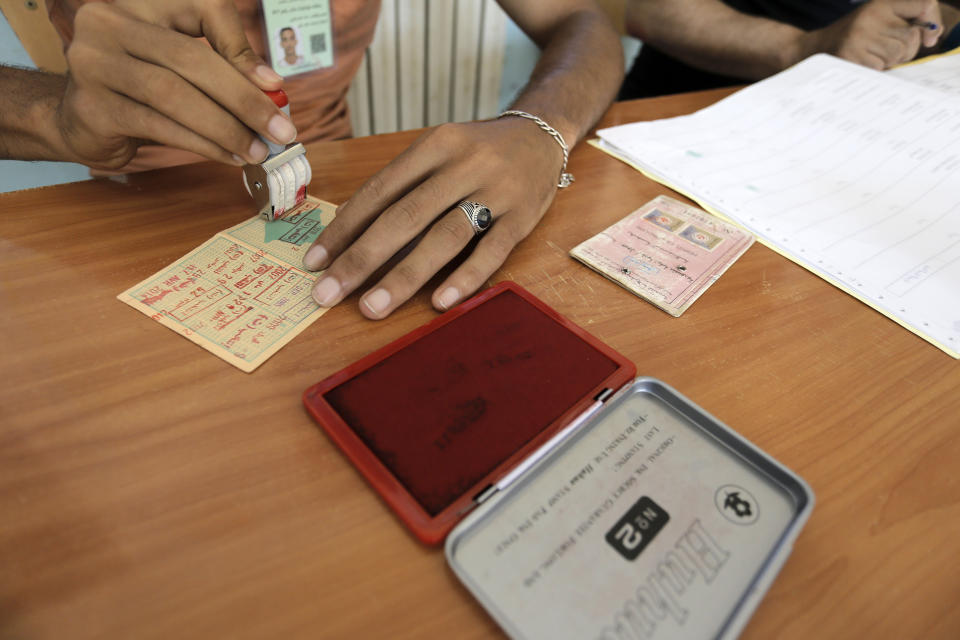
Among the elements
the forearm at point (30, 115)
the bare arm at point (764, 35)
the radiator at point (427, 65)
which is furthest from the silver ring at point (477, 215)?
the radiator at point (427, 65)

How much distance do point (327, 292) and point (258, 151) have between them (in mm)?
183

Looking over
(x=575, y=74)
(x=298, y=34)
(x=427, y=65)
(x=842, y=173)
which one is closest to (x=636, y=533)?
(x=842, y=173)

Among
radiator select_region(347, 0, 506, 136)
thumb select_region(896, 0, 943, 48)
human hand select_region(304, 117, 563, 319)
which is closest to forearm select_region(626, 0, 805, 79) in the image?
thumb select_region(896, 0, 943, 48)

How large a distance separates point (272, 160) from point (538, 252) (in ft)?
1.00

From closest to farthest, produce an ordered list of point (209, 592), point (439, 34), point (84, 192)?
1. point (209, 592)
2. point (84, 192)
3. point (439, 34)

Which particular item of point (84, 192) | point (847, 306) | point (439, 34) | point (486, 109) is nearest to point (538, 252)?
point (847, 306)

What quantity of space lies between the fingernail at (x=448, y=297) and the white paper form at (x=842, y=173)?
1.19ft

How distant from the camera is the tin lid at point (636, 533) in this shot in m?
0.28

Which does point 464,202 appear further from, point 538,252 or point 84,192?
point 84,192

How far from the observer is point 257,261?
0.51 metres

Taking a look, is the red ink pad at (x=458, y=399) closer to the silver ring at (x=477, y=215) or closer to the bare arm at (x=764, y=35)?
the silver ring at (x=477, y=215)

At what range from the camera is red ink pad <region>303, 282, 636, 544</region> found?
1.08ft

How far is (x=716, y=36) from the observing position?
114cm

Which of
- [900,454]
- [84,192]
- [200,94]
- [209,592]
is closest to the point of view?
[209,592]
